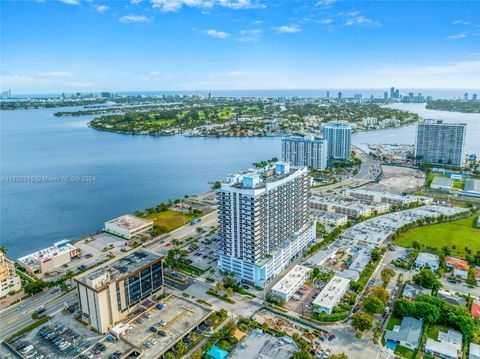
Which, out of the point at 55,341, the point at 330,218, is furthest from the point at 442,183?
the point at 55,341

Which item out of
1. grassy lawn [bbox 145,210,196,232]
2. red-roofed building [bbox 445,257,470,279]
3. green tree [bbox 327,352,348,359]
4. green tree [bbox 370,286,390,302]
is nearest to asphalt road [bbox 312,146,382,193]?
grassy lawn [bbox 145,210,196,232]

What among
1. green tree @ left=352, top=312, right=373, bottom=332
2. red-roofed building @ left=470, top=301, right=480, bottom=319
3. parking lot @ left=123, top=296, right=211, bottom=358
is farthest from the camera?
red-roofed building @ left=470, top=301, right=480, bottom=319

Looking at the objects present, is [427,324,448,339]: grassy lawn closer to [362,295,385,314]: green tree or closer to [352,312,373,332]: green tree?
[362,295,385,314]: green tree

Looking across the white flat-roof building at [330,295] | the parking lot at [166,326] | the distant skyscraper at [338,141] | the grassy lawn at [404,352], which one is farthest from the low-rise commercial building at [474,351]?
the distant skyscraper at [338,141]

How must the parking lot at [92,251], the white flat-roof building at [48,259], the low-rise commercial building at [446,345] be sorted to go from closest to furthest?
the low-rise commercial building at [446,345]
the white flat-roof building at [48,259]
the parking lot at [92,251]

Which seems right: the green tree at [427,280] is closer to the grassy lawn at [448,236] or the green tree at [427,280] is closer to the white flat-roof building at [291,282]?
the grassy lawn at [448,236]

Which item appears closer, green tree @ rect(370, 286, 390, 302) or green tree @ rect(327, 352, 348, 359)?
green tree @ rect(327, 352, 348, 359)
